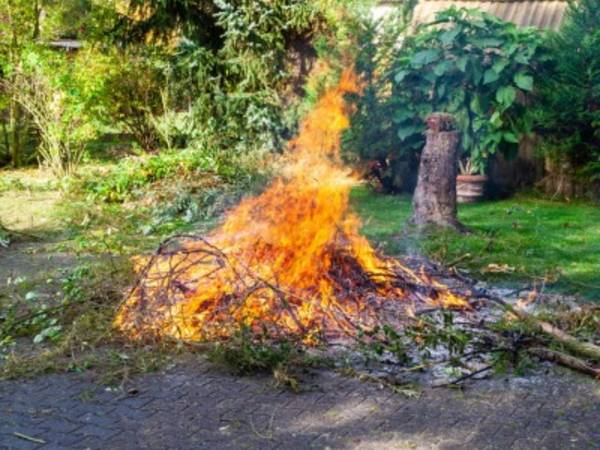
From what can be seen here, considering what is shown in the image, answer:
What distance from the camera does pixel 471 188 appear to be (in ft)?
36.1

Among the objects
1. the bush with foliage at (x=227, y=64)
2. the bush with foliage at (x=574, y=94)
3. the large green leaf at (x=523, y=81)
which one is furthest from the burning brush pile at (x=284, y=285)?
the bush with foliage at (x=227, y=64)

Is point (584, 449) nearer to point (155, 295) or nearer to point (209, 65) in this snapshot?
point (155, 295)

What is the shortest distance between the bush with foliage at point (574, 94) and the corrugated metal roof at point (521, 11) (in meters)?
1.21

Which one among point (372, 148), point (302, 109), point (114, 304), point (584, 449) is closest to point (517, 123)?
point (372, 148)

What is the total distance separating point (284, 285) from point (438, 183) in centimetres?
350

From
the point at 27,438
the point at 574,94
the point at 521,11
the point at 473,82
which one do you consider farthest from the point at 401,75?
the point at 27,438

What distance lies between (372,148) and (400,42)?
1.74 meters

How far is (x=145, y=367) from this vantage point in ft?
16.5

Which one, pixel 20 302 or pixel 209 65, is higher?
pixel 209 65

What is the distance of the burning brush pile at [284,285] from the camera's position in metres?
5.48

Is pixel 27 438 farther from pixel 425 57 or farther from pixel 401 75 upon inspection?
pixel 425 57

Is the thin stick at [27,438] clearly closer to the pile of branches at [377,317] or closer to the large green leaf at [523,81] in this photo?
the pile of branches at [377,317]

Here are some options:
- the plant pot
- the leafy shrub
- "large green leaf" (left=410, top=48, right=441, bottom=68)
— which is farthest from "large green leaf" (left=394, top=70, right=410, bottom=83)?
the leafy shrub

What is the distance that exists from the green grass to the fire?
3.95 ft
